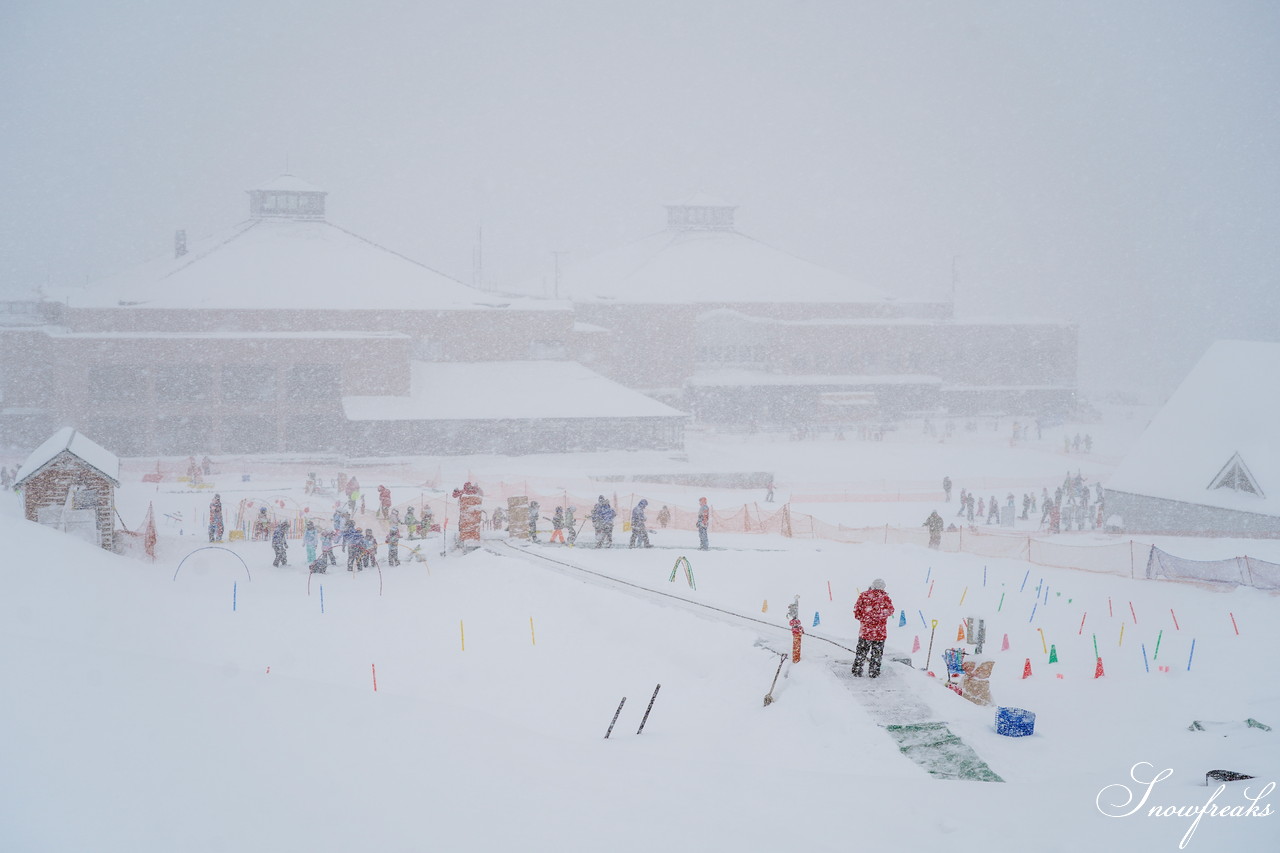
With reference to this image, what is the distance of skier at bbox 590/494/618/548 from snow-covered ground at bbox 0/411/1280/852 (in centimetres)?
60

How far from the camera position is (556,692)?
15.8m

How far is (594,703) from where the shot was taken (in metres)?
15.2

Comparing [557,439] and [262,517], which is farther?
[557,439]

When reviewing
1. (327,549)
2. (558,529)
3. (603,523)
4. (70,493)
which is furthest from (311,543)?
(603,523)

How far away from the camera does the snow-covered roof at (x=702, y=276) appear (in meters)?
76.8

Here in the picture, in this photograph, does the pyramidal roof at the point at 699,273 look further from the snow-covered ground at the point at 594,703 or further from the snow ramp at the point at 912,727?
the snow ramp at the point at 912,727

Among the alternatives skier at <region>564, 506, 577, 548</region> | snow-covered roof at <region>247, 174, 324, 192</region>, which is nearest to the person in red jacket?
skier at <region>564, 506, 577, 548</region>

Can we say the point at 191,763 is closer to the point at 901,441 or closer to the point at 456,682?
the point at 456,682

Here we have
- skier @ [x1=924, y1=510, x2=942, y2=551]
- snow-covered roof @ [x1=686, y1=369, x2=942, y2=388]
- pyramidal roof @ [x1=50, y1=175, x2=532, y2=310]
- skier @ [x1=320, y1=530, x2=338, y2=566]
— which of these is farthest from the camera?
snow-covered roof @ [x1=686, y1=369, x2=942, y2=388]

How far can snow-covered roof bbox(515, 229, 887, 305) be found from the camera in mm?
76812

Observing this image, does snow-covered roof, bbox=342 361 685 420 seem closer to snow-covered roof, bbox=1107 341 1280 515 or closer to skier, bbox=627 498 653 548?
snow-covered roof, bbox=1107 341 1280 515

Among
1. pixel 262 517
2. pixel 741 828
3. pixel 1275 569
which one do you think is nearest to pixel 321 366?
pixel 262 517

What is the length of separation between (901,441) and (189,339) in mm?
38313

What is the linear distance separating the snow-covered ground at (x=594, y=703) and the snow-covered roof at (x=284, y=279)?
3170 centimetres
